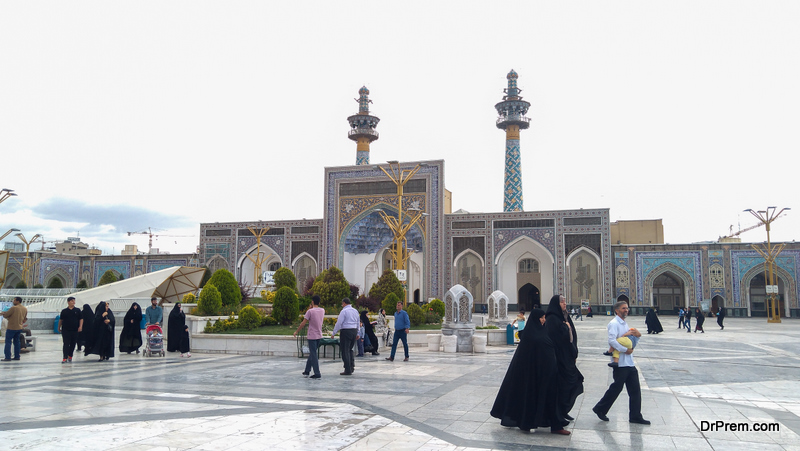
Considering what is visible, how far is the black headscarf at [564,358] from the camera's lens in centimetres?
443

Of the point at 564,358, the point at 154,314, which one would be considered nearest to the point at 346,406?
the point at 564,358

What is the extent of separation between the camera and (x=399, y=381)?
7.02 meters

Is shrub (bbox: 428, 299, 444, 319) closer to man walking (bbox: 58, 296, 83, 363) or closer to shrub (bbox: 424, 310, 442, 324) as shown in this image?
shrub (bbox: 424, 310, 442, 324)

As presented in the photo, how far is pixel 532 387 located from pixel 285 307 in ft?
29.8

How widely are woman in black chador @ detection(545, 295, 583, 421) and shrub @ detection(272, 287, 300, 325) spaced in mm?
8924

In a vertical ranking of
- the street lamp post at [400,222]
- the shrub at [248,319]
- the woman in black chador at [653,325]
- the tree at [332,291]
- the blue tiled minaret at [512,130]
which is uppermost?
the blue tiled minaret at [512,130]

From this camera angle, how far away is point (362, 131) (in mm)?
34656

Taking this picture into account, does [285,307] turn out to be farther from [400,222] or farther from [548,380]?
[548,380]

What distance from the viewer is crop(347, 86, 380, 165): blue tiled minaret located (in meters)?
34.7

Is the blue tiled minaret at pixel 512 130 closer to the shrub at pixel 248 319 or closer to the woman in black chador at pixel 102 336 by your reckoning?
the shrub at pixel 248 319

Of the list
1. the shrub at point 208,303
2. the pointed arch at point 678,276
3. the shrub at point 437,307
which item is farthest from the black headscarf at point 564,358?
the pointed arch at point 678,276

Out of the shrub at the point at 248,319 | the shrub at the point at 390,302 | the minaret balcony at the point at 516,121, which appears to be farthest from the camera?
the minaret balcony at the point at 516,121

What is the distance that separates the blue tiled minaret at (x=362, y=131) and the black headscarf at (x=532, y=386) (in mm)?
30545

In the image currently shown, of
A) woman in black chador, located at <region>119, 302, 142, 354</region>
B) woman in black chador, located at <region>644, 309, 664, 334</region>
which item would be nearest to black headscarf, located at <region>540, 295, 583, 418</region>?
woman in black chador, located at <region>119, 302, 142, 354</region>
